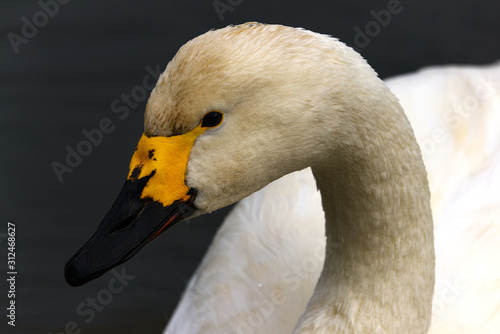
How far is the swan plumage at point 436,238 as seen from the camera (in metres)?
3.76

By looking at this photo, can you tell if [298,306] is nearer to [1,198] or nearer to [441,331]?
[441,331]

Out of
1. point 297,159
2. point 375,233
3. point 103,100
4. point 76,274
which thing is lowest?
point 103,100

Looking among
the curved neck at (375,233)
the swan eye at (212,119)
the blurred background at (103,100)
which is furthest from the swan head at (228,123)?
the blurred background at (103,100)

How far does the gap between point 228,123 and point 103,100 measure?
444 cm

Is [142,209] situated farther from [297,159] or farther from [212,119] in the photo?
[297,159]

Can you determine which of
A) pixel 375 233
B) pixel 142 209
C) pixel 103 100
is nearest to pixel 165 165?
pixel 142 209

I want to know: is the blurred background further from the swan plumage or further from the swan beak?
the swan beak

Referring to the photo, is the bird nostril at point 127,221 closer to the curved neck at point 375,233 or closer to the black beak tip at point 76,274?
the black beak tip at point 76,274

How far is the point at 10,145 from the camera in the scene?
6.39 m

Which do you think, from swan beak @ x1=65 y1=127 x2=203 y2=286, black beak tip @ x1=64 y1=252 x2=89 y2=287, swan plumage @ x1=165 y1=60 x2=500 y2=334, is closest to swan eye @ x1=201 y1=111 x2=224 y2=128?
swan beak @ x1=65 y1=127 x2=203 y2=286

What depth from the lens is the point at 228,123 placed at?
2.42 m

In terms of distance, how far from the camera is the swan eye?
2.40 metres

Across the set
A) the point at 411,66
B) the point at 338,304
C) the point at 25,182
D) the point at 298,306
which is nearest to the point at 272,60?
the point at 338,304

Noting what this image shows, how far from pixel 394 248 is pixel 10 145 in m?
4.44
